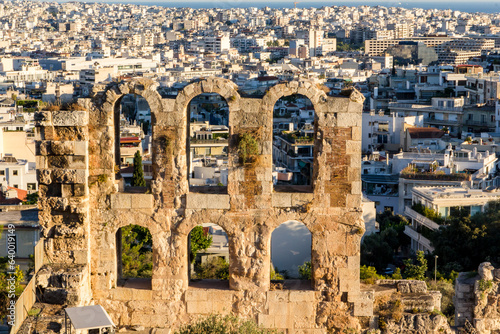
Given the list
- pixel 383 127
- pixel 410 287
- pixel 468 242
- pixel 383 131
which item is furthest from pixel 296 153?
pixel 410 287

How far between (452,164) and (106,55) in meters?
140

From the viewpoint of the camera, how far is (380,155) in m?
59.4

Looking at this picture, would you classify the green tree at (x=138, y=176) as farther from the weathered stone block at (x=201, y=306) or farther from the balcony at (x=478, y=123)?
the balcony at (x=478, y=123)

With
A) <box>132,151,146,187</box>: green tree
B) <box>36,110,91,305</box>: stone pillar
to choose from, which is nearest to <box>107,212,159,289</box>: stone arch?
<box>36,110,91,305</box>: stone pillar

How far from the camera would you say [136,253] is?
2642 centimetres

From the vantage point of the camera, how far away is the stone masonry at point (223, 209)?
1284 centimetres

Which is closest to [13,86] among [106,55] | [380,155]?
[106,55]

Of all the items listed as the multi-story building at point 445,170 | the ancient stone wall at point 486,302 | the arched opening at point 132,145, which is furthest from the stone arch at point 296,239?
the ancient stone wall at point 486,302

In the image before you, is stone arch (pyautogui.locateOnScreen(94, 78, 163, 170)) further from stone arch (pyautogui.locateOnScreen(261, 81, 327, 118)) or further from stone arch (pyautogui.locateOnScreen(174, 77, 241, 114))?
stone arch (pyautogui.locateOnScreen(261, 81, 327, 118))

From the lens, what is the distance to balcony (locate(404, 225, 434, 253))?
35647 millimetres

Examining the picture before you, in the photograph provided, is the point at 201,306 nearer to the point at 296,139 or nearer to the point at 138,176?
the point at 138,176

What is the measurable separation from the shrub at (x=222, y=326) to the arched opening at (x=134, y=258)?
3.86ft

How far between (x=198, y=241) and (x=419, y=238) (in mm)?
10436

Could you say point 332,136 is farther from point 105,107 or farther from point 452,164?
point 452,164
